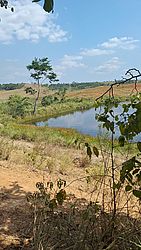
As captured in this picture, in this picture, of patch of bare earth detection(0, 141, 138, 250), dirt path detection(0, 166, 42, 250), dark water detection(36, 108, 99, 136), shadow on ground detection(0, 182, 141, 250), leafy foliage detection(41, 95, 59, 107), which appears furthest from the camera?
leafy foliage detection(41, 95, 59, 107)

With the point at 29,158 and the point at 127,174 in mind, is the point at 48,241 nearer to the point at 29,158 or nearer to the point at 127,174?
the point at 127,174

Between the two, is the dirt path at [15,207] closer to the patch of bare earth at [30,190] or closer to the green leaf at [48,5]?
the patch of bare earth at [30,190]

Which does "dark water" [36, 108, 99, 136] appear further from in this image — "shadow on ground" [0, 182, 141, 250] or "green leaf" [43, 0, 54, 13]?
"green leaf" [43, 0, 54, 13]

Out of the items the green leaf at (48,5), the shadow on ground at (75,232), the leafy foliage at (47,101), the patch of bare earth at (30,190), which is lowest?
the leafy foliage at (47,101)

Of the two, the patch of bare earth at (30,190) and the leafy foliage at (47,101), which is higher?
the patch of bare earth at (30,190)

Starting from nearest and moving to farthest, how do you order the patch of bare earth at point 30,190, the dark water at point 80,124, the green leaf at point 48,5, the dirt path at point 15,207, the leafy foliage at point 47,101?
1. the green leaf at point 48,5
2. the patch of bare earth at point 30,190
3. the dirt path at point 15,207
4. the dark water at point 80,124
5. the leafy foliage at point 47,101

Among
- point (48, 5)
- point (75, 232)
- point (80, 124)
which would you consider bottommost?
point (80, 124)

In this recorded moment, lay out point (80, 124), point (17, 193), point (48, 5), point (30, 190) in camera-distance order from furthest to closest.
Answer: point (80, 124)
point (30, 190)
point (17, 193)
point (48, 5)

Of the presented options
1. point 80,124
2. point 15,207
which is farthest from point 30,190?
point 80,124

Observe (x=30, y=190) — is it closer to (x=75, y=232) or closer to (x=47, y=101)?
(x=75, y=232)

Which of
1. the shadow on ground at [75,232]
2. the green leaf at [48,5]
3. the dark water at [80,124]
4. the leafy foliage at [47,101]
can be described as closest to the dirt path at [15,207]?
the shadow on ground at [75,232]

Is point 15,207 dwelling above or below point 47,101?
above

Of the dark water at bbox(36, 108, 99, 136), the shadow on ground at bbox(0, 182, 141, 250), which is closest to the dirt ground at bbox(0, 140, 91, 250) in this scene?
the shadow on ground at bbox(0, 182, 141, 250)

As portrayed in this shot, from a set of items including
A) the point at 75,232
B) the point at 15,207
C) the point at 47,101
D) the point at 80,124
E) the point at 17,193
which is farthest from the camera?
the point at 47,101
